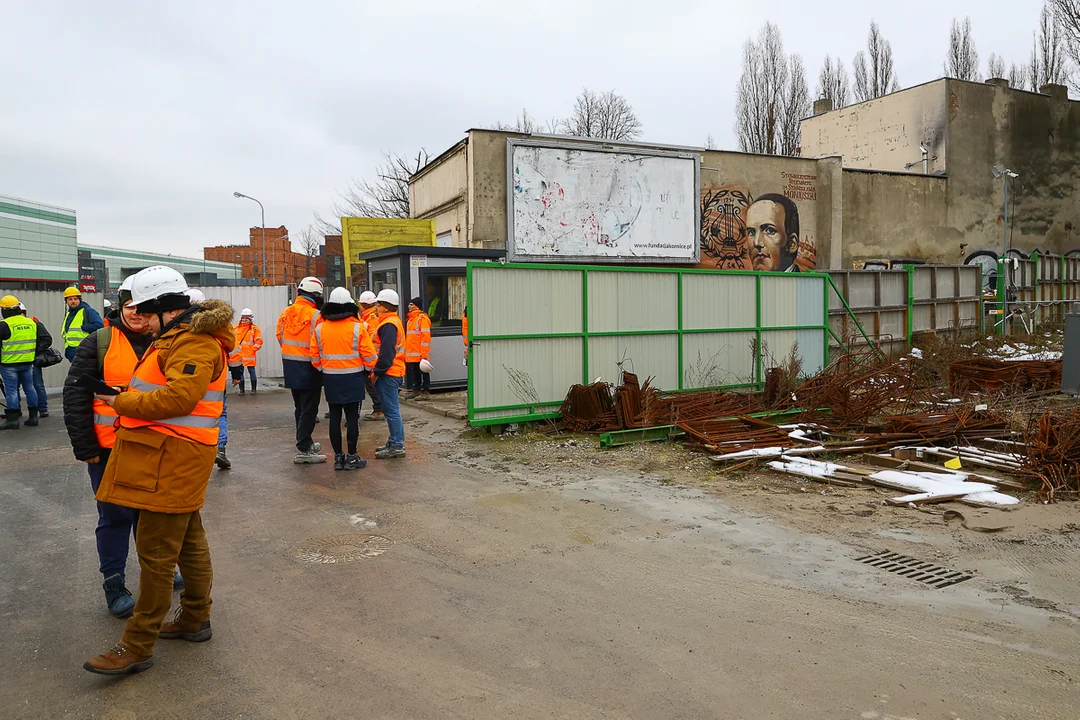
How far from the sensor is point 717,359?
1225 cm

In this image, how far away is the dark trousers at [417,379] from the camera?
14.8m

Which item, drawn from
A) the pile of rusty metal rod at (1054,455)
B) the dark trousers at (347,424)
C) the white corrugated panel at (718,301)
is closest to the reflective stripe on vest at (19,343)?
the dark trousers at (347,424)

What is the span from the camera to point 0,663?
3846 millimetres

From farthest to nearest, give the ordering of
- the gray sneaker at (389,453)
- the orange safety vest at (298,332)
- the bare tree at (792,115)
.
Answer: the bare tree at (792,115) < the gray sneaker at (389,453) < the orange safety vest at (298,332)

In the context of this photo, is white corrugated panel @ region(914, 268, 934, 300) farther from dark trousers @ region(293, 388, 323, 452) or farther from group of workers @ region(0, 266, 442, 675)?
group of workers @ region(0, 266, 442, 675)

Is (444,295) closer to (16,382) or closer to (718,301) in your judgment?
(718,301)

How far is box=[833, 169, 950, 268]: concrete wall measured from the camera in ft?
77.9

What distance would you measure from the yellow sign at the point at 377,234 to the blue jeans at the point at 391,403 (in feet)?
36.9

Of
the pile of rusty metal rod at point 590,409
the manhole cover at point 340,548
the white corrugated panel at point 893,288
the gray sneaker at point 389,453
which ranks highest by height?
the white corrugated panel at point 893,288

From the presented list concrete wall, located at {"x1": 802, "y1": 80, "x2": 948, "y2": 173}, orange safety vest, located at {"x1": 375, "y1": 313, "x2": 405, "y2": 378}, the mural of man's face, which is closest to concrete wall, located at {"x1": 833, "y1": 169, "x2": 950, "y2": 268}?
concrete wall, located at {"x1": 802, "y1": 80, "x2": 948, "y2": 173}

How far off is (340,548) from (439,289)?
952cm

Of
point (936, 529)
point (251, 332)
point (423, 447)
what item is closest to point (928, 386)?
point (936, 529)

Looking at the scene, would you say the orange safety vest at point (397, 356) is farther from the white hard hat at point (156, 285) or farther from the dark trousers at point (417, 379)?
the dark trousers at point (417, 379)

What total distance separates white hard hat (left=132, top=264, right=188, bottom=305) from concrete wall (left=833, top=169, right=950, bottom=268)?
2226 cm
